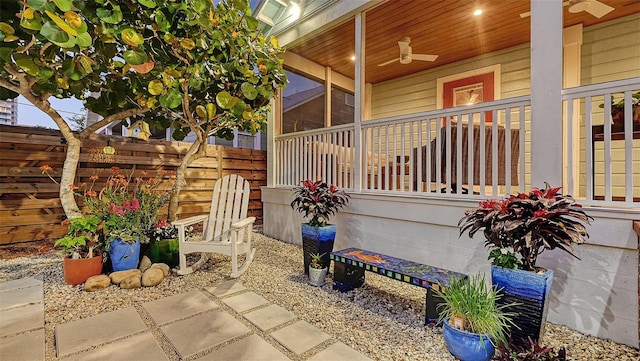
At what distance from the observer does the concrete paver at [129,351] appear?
167 centimetres

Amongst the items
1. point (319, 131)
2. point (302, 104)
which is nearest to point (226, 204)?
point (319, 131)

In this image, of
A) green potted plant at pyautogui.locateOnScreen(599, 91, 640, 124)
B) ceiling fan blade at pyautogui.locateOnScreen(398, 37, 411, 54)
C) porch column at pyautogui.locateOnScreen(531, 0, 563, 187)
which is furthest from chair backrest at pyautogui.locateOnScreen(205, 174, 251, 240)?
green potted plant at pyautogui.locateOnScreen(599, 91, 640, 124)

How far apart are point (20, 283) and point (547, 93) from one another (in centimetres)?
471

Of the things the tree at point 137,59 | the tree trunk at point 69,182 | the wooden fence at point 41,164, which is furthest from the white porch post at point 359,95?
the wooden fence at point 41,164

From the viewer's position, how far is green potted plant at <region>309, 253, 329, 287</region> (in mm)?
2816

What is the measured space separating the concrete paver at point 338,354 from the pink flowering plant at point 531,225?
102cm

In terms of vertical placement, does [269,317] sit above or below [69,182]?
below

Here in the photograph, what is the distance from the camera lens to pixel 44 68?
2393 mm

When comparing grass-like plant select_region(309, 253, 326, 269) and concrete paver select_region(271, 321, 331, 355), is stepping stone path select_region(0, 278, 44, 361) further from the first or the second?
grass-like plant select_region(309, 253, 326, 269)

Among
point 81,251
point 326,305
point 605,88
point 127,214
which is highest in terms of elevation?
point 605,88

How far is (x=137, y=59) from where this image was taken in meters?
2.49

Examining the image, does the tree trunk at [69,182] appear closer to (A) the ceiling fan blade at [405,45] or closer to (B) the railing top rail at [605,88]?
(A) the ceiling fan blade at [405,45]

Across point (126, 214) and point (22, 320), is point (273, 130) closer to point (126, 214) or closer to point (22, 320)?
point (126, 214)

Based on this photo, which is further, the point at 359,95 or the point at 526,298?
the point at 359,95
